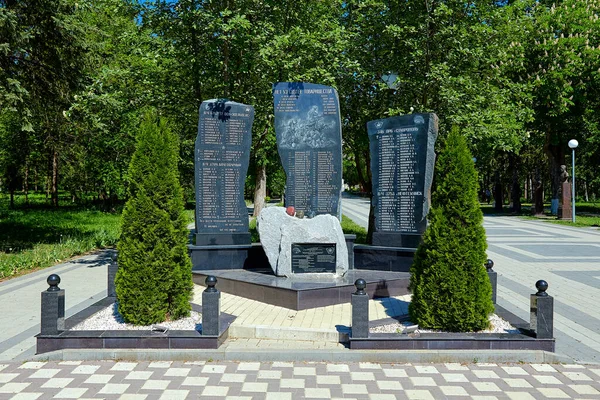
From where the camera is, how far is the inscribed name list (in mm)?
9859

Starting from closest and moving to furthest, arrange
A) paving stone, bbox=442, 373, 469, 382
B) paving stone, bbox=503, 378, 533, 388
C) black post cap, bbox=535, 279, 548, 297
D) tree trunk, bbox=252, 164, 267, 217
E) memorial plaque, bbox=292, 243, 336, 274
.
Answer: paving stone, bbox=503, 378, 533, 388 < paving stone, bbox=442, 373, 469, 382 < black post cap, bbox=535, 279, 548, 297 < memorial plaque, bbox=292, 243, 336, 274 < tree trunk, bbox=252, 164, 267, 217

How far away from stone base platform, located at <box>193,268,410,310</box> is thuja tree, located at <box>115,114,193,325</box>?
1975 mm

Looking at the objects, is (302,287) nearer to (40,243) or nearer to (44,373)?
(44,373)

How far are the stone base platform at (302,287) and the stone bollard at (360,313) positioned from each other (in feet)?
6.22

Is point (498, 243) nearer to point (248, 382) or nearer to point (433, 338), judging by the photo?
point (433, 338)

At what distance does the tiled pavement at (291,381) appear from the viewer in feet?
14.9

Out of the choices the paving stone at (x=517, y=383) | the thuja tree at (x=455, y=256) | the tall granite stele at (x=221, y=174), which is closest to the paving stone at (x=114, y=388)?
the thuja tree at (x=455, y=256)

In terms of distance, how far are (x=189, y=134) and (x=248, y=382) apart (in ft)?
41.9

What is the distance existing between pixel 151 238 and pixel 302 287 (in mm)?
2837

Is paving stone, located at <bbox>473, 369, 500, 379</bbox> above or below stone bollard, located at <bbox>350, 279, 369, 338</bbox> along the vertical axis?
below

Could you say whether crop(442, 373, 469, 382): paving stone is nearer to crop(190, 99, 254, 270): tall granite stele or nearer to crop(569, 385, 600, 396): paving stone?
crop(569, 385, 600, 396): paving stone

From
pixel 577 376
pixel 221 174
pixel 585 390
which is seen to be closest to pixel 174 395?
pixel 585 390

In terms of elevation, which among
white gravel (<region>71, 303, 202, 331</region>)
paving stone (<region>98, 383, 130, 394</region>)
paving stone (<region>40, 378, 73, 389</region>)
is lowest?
paving stone (<region>98, 383, 130, 394</region>)

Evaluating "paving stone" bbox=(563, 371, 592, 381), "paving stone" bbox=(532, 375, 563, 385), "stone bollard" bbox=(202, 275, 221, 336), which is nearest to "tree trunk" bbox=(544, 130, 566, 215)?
"paving stone" bbox=(563, 371, 592, 381)
